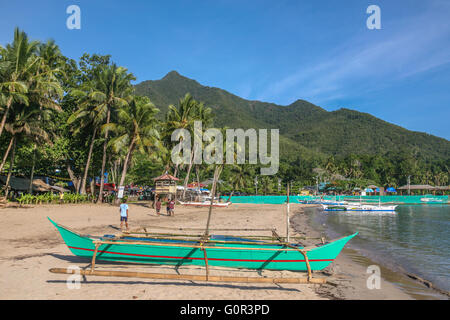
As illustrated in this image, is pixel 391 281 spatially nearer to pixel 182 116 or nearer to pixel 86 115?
pixel 86 115

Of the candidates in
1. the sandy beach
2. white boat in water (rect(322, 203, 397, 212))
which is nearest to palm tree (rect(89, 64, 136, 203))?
the sandy beach

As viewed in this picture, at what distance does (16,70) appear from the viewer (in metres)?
21.2

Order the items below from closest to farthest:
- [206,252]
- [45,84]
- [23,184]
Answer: [206,252] → [45,84] → [23,184]

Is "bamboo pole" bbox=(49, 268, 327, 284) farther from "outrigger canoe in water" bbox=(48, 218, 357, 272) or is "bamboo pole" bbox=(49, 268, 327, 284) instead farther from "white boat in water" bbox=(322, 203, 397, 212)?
"white boat in water" bbox=(322, 203, 397, 212)

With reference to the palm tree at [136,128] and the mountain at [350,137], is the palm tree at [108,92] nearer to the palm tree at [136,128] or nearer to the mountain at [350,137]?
the palm tree at [136,128]

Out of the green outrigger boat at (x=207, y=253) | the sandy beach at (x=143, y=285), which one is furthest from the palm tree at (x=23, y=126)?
the green outrigger boat at (x=207, y=253)

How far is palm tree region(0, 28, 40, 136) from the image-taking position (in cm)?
1998

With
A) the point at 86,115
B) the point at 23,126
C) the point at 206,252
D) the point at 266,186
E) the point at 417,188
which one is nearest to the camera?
the point at 206,252

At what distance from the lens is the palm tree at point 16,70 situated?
65.6ft

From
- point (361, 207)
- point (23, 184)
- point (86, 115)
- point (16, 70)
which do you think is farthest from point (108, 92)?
point (361, 207)

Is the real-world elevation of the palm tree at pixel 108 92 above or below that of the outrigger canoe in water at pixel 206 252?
above

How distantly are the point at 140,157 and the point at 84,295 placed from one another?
4527 centimetres

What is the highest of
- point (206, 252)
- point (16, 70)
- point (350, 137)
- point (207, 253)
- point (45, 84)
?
point (350, 137)
